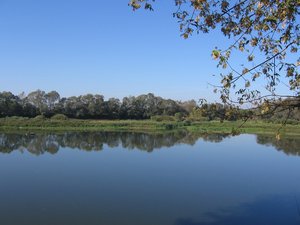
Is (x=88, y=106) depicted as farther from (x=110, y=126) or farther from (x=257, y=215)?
(x=257, y=215)

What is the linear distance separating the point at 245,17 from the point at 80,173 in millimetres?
10837

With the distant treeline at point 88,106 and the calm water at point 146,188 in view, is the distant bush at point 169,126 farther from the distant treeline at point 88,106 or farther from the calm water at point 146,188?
the calm water at point 146,188

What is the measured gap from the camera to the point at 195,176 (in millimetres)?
13812

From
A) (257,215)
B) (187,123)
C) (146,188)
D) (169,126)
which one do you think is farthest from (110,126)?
(257,215)

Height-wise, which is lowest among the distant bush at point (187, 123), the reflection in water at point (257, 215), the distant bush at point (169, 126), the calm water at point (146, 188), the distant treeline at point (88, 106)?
the reflection in water at point (257, 215)

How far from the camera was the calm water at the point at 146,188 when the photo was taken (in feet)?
28.7

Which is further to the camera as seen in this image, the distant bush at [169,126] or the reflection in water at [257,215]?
the distant bush at [169,126]

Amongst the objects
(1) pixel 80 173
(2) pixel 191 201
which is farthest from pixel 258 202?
(1) pixel 80 173

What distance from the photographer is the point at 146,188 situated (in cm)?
1148

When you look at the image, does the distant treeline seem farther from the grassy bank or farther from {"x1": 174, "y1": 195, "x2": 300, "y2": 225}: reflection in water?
{"x1": 174, "y1": 195, "x2": 300, "y2": 225}: reflection in water

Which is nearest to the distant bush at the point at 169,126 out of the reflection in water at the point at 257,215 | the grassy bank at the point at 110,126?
the grassy bank at the point at 110,126

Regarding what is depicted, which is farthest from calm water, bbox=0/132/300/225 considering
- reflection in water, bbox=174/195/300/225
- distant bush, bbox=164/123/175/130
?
distant bush, bbox=164/123/175/130

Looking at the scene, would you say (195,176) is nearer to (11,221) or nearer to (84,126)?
(11,221)

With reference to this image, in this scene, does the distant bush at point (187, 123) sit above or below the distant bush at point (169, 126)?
above
